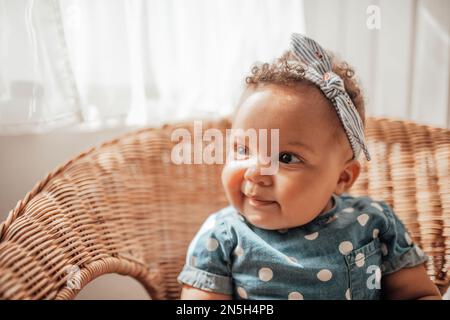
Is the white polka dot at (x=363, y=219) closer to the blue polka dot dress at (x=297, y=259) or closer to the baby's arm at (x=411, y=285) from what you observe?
the blue polka dot dress at (x=297, y=259)

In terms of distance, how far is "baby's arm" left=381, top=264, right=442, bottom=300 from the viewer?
0.83 m

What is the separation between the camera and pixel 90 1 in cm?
95

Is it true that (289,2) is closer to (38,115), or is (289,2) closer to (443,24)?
(443,24)

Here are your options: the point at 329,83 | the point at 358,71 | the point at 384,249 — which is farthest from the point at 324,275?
the point at 358,71

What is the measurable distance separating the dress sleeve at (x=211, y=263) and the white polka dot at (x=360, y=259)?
0.22 m

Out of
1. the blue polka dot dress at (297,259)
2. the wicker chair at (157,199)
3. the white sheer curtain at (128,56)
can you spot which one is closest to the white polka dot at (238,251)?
the blue polka dot dress at (297,259)

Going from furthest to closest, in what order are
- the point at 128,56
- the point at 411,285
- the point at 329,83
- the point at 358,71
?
the point at 358,71 → the point at 128,56 → the point at 411,285 → the point at 329,83

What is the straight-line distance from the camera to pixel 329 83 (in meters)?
0.74

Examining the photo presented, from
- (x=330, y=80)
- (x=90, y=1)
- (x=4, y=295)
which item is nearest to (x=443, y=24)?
(x=330, y=80)

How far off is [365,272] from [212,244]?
0.27 m

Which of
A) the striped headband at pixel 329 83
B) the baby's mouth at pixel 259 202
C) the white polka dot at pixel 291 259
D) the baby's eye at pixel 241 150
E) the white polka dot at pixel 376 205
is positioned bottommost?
the white polka dot at pixel 291 259

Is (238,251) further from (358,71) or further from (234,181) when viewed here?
(358,71)

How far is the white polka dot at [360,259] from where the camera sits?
799mm

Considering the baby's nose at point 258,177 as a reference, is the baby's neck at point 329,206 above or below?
below
